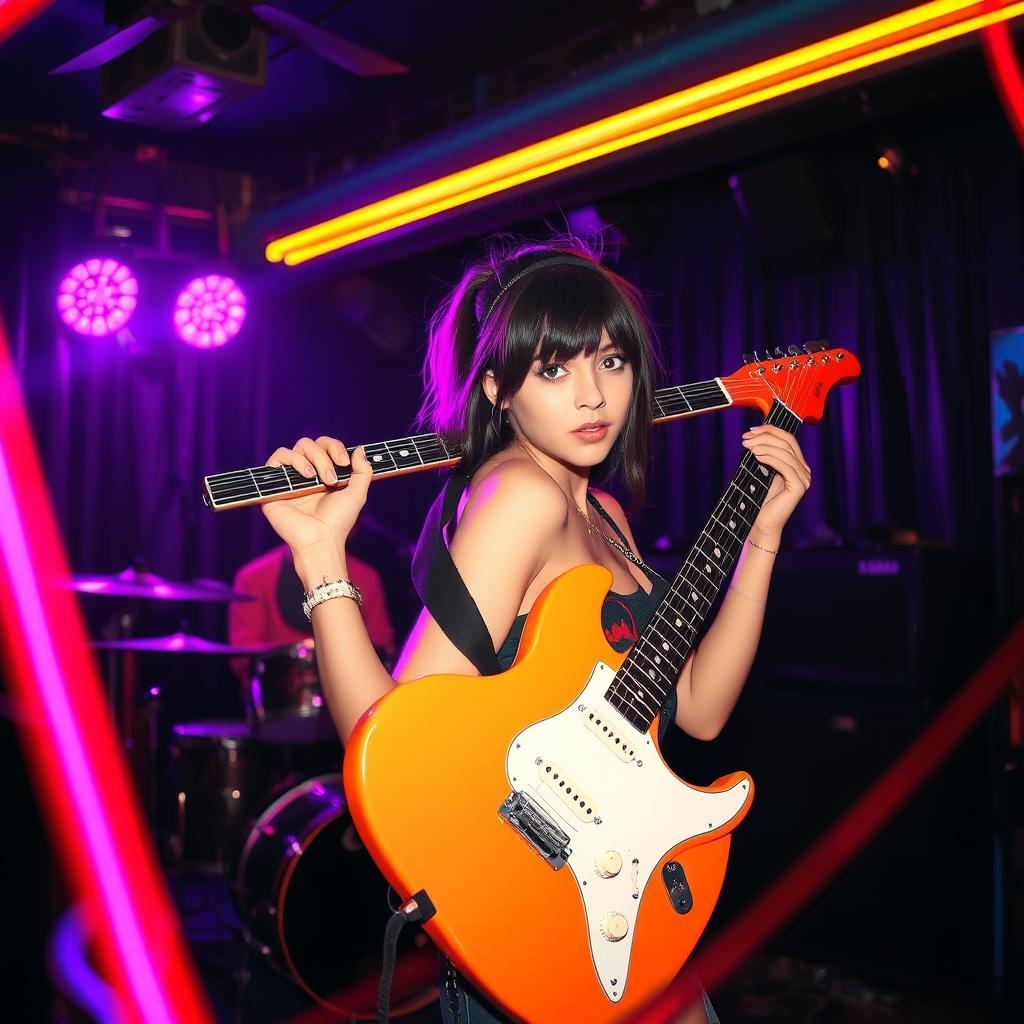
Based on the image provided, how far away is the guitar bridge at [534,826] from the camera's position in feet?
4.63

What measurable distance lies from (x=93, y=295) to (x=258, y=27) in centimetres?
205

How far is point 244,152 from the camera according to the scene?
21.4 ft

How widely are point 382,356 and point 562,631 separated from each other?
5.31m

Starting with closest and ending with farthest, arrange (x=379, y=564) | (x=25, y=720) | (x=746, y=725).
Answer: (x=25, y=720)
(x=746, y=725)
(x=379, y=564)

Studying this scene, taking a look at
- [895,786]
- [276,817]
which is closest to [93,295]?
[276,817]

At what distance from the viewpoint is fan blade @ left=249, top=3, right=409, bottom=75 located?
3.96 meters

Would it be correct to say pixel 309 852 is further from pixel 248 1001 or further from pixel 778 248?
pixel 778 248

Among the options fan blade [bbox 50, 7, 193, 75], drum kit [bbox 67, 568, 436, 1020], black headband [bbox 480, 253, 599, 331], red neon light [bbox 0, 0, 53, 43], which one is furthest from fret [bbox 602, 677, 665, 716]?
fan blade [bbox 50, 7, 193, 75]

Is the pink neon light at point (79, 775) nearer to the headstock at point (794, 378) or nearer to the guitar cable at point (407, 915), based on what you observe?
the guitar cable at point (407, 915)

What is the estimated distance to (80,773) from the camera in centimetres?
367

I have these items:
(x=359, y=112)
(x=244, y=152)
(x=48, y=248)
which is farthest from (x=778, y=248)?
(x=48, y=248)

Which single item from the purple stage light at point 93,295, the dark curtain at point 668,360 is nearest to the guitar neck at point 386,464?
the dark curtain at point 668,360

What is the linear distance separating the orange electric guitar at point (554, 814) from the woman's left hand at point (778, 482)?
29 cm

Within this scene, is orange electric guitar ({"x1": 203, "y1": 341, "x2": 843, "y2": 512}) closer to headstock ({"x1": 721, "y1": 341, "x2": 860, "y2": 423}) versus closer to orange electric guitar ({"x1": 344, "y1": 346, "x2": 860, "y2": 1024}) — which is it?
headstock ({"x1": 721, "y1": 341, "x2": 860, "y2": 423})
